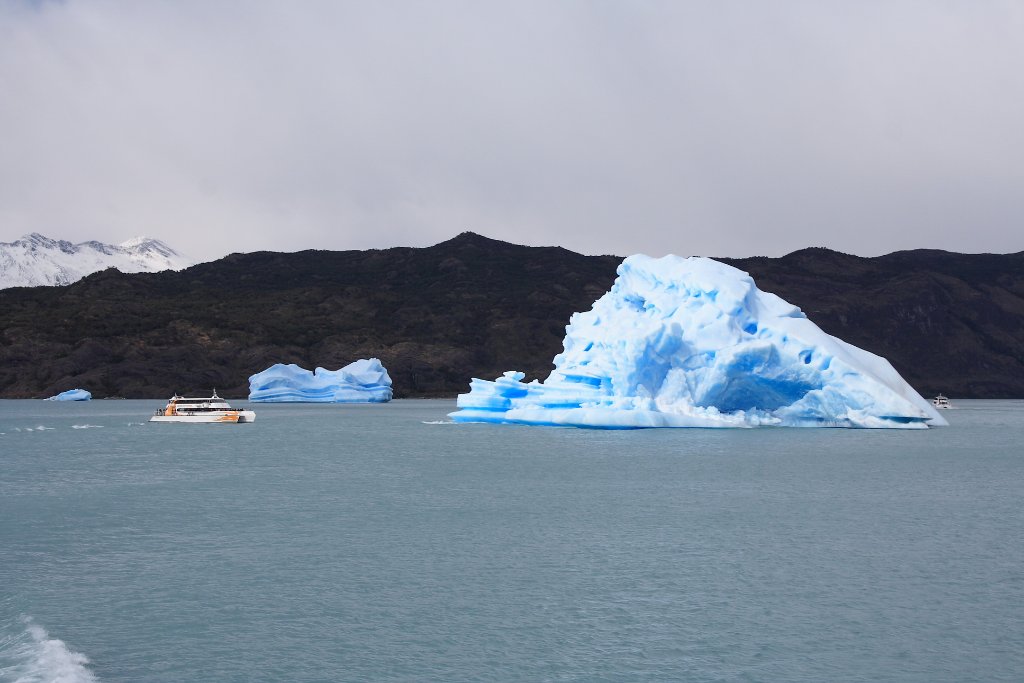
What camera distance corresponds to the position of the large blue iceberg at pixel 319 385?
303 feet

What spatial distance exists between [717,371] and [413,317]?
125 meters

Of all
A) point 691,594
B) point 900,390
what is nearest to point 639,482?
point 691,594

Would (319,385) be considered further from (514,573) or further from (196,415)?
(514,573)

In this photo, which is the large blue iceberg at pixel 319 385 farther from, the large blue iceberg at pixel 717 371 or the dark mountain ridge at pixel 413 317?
the large blue iceberg at pixel 717 371

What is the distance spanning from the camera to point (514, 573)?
47.7ft

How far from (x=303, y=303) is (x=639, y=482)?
141692 mm

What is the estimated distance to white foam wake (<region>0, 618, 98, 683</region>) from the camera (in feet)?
31.3

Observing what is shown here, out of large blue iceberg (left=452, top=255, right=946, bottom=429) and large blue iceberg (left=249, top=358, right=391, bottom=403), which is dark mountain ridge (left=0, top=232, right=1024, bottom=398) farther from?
large blue iceberg (left=452, top=255, right=946, bottom=429)

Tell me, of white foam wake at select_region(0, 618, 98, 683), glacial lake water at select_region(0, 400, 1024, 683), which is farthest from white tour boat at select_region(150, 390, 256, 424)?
white foam wake at select_region(0, 618, 98, 683)

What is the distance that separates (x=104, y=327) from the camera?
128 metres

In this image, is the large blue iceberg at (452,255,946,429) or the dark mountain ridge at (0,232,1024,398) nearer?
the large blue iceberg at (452,255,946,429)

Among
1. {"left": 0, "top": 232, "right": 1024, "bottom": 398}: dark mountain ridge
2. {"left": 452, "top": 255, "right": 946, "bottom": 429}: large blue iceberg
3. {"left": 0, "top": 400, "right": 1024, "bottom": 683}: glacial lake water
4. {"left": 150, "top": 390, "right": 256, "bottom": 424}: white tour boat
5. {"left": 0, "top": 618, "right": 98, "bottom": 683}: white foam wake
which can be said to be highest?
{"left": 0, "top": 232, "right": 1024, "bottom": 398}: dark mountain ridge

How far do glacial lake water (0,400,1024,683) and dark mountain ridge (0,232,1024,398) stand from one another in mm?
99822

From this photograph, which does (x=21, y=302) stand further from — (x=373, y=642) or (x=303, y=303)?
(x=373, y=642)
